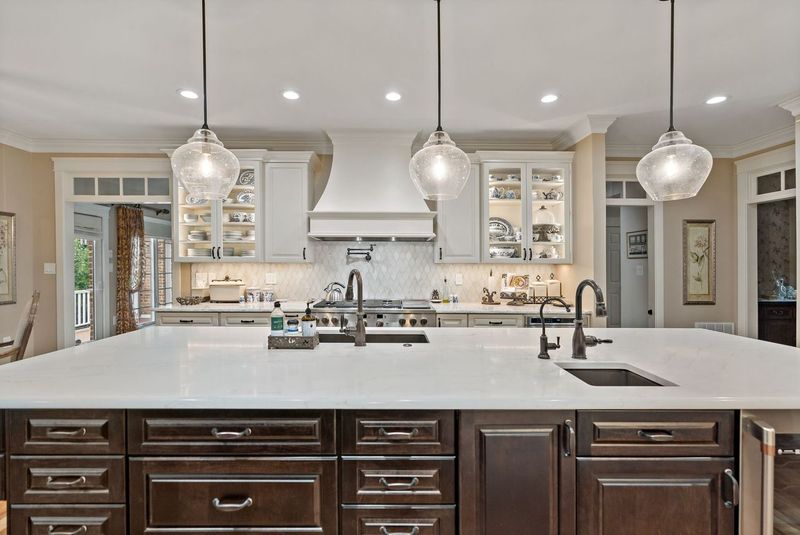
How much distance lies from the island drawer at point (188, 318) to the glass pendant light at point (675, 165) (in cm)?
391

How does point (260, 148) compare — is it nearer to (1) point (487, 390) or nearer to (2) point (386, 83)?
(2) point (386, 83)

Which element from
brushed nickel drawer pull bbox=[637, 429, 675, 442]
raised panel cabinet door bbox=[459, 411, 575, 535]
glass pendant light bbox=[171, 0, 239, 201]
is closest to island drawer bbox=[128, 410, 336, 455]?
raised panel cabinet door bbox=[459, 411, 575, 535]

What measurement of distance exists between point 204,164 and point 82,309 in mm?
6676

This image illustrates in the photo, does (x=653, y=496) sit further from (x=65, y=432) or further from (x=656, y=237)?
(x=656, y=237)

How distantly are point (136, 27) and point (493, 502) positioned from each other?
3126mm

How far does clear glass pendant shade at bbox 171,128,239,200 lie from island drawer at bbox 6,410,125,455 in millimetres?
1176

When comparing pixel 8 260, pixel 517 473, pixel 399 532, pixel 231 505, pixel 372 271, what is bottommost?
pixel 399 532

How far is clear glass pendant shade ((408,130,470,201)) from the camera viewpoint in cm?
210

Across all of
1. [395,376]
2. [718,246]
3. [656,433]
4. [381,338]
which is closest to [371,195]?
[381,338]

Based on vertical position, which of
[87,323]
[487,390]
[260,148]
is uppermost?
[260,148]

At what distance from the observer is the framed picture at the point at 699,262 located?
16.5 ft

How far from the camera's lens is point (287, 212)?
14.7 ft

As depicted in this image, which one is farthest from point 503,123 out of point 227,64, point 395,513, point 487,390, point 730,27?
point 395,513

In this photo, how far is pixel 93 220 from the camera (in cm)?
645
